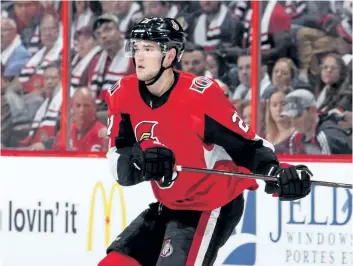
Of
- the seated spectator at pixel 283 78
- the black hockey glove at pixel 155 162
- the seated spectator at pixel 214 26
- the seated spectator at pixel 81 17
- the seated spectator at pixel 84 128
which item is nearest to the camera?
the black hockey glove at pixel 155 162

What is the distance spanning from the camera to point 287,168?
150 inches

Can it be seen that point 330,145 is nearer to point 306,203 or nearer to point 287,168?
point 306,203

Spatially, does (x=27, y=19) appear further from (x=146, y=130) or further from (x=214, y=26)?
(x=146, y=130)

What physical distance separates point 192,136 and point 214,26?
5.69 ft

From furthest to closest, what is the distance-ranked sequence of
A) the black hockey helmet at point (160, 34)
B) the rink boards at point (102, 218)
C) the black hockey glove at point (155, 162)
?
the rink boards at point (102, 218) → the black hockey helmet at point (160, 34) → the black hockey glove at point (155, 162)

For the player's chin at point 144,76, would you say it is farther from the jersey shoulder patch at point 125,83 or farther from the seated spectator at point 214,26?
the seated spectator at point 214,26

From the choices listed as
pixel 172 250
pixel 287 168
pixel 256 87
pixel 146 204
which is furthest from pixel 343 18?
pixel 172 250

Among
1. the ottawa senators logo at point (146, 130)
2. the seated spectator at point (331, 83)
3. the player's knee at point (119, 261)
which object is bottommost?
the player's knee at point (119, 261)

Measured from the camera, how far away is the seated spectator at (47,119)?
5.71 m

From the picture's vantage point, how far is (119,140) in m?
3.96

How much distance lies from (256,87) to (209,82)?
4.55 ft

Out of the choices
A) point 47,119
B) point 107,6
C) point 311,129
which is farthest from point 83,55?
point 311,129

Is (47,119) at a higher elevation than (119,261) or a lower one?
→ higher

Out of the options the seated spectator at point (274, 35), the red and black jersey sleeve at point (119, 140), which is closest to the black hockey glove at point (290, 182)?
the red and black jersey sleeve at point (119, 140)
